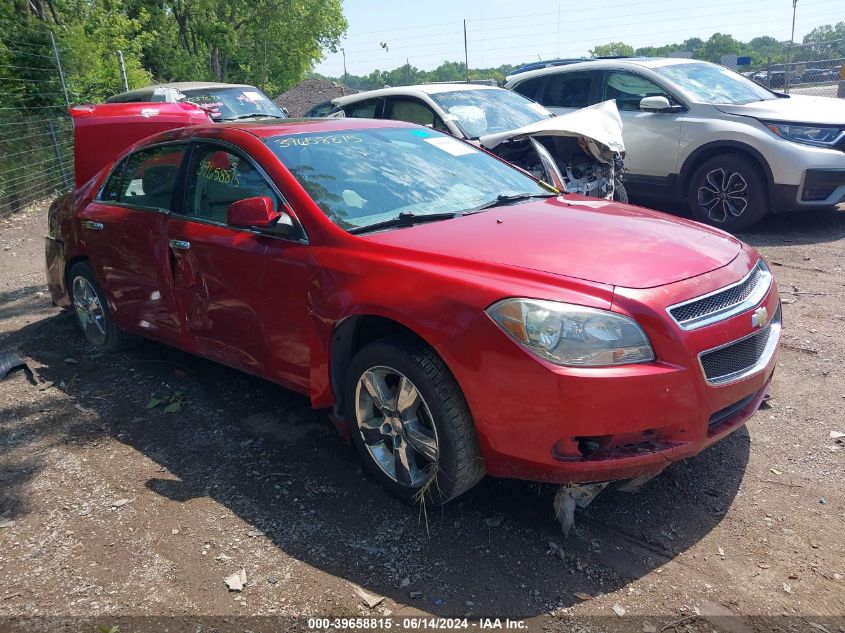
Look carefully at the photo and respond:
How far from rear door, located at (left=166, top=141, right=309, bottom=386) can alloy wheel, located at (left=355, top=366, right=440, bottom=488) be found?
0.47m

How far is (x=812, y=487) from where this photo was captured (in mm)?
3326

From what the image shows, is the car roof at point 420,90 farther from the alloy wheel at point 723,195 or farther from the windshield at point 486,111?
the alloy wheel at point 723,195

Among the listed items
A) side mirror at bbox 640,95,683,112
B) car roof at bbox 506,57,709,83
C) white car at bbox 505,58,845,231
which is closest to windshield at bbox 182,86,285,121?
car roof at bbox 506,57,709,83

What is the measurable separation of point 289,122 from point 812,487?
11.3ft

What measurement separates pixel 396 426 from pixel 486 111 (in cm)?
573

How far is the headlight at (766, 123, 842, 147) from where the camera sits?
24.2ft

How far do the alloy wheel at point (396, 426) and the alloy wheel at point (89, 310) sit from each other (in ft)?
9.61

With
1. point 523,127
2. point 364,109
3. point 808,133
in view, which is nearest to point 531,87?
point 364,109

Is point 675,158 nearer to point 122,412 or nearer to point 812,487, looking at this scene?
point 812,487

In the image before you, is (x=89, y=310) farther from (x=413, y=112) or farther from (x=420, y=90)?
(x=420, y=90)

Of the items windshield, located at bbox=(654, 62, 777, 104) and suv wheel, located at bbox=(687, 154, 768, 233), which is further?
→ windshield, located at bbox=(654, 62, 777, 104)

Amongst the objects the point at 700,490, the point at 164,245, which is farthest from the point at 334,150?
the point at 700,490

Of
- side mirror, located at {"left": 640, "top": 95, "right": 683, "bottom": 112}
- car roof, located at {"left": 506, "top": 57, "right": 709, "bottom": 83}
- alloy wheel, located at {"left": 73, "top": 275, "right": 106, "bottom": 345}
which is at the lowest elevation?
alloy wheel, located at {"left": 73, "top": 275, "right": 106, "bottom": 345}

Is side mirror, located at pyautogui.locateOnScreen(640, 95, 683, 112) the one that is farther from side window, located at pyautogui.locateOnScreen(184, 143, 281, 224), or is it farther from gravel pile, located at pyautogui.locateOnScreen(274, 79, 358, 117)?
gravel pile, located at pyautogui.locateOnScreen(274, 79, 358, 117)
